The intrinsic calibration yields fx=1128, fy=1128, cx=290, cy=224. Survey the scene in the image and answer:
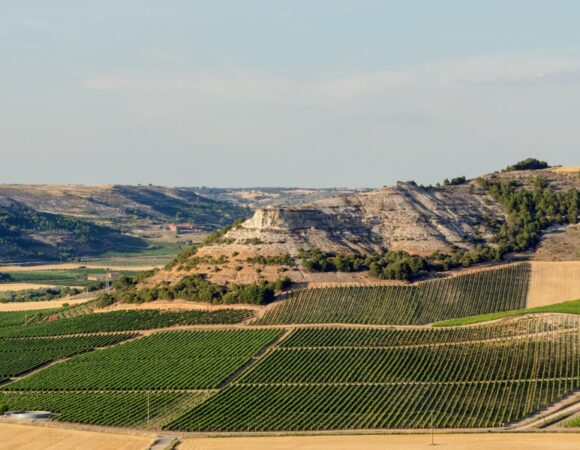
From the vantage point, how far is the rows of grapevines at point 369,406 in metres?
93.2

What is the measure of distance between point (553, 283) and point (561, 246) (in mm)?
13266

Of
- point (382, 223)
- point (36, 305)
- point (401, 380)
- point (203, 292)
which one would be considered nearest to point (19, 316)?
point (36, 305)

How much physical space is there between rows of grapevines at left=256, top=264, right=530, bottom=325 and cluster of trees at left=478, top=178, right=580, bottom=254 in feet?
40.3

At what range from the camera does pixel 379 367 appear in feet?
363

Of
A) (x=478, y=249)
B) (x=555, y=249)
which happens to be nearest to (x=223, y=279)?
→ (x=478, y=249)

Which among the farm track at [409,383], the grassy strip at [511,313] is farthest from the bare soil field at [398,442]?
the grassy strip at [511,313]

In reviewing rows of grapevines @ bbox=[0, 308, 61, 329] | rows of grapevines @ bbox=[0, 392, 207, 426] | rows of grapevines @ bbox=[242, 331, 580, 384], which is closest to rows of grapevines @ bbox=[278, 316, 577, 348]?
rows of grapevines @ bbox=[242, 331, 580, 384]

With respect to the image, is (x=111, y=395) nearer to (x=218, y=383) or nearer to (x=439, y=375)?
(x=218, y=383)

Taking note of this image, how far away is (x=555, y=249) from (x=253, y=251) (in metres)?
41.4

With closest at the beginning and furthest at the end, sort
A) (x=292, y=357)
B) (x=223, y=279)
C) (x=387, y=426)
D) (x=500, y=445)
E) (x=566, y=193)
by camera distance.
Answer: (x=500, y=445), (x=387, y=426), (x=292, y=357), (x=223, y=279), (x=566, y=193)

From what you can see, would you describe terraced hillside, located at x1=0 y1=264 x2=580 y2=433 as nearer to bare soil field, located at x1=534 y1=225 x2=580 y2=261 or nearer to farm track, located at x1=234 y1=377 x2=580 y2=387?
farm track, located at x1=234 y1=377 x2=580 y2=387

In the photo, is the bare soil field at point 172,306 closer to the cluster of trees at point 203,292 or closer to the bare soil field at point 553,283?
the cluster of trees at point 203,292

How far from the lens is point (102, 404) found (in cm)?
10338

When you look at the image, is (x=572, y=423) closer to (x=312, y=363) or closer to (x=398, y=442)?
(x=398, y=442)
